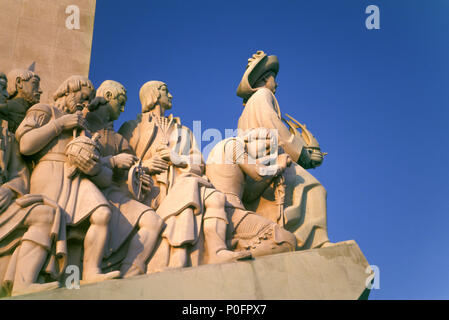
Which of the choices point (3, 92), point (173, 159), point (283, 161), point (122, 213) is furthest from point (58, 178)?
point (283, 161)

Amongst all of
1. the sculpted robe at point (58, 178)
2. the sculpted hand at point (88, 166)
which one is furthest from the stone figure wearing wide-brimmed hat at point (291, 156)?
the sculpted robe at point (58, 178)

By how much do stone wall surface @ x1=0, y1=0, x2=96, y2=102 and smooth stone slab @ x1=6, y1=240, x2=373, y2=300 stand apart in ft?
13.9

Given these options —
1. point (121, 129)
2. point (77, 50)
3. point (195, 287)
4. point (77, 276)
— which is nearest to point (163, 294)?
point (195, 287)

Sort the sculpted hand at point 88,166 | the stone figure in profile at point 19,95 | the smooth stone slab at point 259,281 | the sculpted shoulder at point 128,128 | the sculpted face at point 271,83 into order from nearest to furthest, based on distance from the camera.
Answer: the smooth stone slab at point 259,281 < the sculpted hand at point 88,166 < the stone figure in profile at point 19,95 < the sculpted shoulder at point 128,128 < the sculpted face at point 271,83

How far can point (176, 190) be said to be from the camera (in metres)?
8.97

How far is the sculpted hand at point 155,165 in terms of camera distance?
30.7 ft

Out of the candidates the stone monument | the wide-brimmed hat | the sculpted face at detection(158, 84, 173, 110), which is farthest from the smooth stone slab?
the wide-brimmed hat

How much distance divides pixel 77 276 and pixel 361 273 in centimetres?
336

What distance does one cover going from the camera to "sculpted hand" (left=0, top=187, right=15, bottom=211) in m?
7.67

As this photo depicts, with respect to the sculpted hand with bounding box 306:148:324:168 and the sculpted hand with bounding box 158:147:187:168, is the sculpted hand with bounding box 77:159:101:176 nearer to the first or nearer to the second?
the sculpted hand with bounding box 158:147:187:168

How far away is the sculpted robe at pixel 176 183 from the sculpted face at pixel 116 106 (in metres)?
0.34

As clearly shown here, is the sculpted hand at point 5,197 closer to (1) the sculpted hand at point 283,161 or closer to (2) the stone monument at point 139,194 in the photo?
(2) the stone monument at point 139,194

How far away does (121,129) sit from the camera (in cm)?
1016
